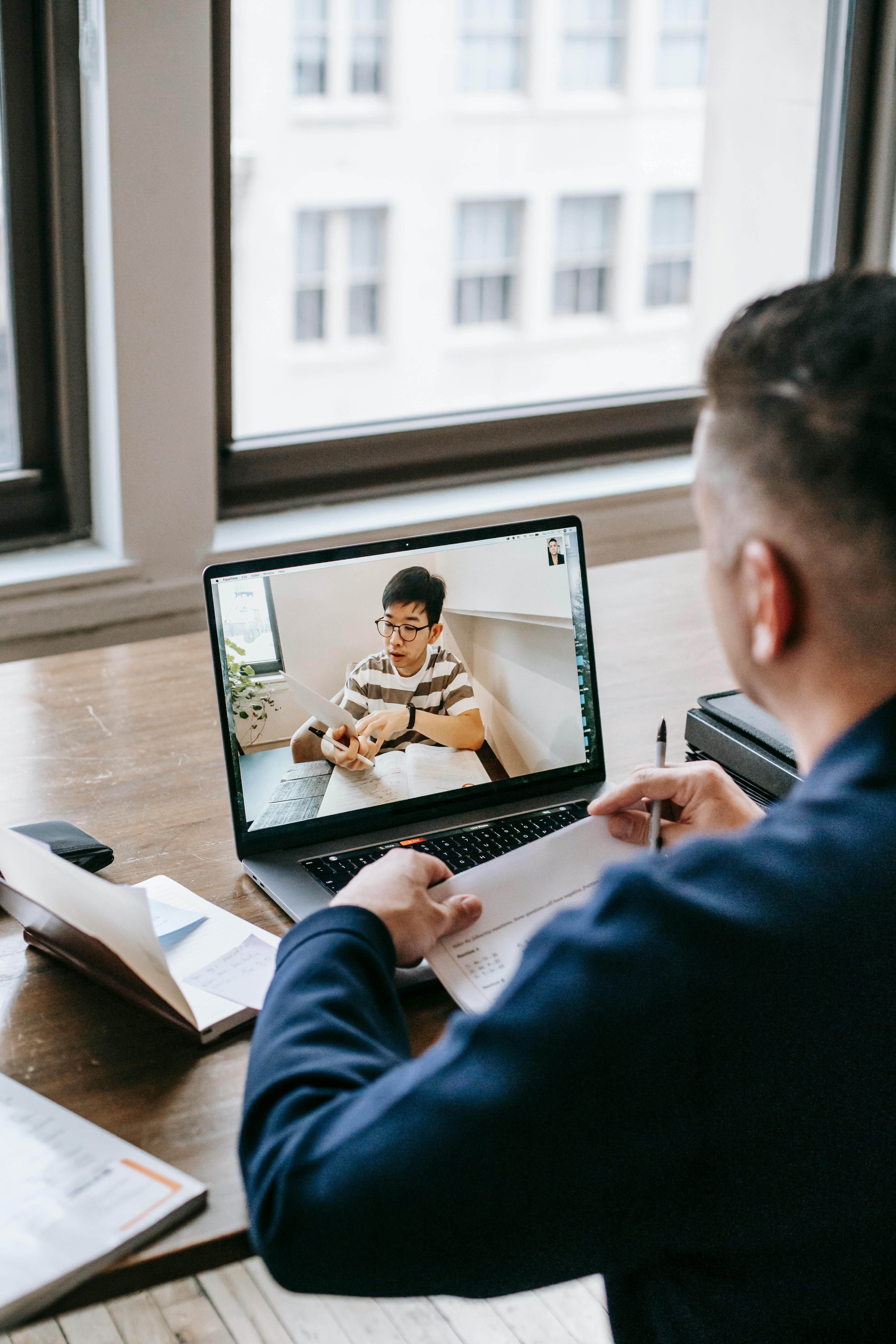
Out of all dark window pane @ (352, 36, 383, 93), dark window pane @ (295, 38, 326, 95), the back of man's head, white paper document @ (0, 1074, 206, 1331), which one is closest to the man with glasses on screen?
white paper document @ (0, 1074, 206, 1331)

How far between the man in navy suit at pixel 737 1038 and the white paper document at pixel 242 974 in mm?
250

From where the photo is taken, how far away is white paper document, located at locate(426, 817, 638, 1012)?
36.7 inches

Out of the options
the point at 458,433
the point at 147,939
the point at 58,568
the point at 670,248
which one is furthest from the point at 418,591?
the point at 670,248

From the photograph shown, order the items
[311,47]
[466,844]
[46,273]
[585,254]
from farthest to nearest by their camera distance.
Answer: [585,254] → [311,47] → [46,273] → [466,844]

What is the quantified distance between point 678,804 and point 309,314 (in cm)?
205

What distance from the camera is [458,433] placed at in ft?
8.50

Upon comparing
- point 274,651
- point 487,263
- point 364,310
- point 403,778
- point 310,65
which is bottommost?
point 403,778

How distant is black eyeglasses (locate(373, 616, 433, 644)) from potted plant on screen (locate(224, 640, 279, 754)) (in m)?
0.12

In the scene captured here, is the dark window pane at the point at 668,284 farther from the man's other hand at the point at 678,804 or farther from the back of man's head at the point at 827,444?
the back of man's head at the point at 827,444

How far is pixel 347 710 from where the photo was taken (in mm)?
1125

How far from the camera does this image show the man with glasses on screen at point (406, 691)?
1127mm

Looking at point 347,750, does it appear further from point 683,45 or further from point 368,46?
point 683,45

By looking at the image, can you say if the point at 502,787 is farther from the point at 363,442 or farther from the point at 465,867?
the point at 363,442

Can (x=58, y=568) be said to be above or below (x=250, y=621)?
below
